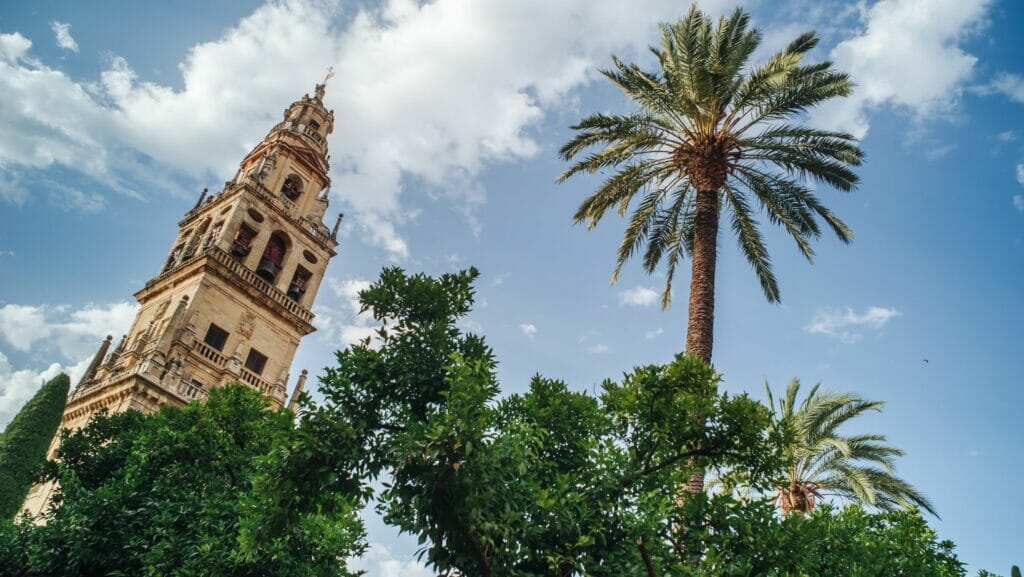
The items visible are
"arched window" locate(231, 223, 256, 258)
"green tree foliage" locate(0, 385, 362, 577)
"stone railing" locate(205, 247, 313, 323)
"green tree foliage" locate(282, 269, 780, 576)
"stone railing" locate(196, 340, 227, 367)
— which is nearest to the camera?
"green tree foliage" locate(282, 269, 780, 576)

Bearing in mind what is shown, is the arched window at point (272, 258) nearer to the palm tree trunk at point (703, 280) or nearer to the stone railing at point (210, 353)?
the stone railing at point (210, 353)

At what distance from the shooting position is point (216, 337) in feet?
93.5

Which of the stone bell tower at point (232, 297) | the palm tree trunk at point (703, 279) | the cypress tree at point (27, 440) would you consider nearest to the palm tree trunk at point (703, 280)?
the palm tree trunk at point (703, 279)

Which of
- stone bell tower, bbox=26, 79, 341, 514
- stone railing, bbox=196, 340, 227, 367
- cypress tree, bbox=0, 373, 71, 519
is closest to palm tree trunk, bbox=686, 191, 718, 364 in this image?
stone bell tower, bbox=26, 79, 341, 514

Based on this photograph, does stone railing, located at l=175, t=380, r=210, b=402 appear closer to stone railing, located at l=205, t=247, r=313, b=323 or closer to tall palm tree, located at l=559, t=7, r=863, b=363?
stone railing, located at l=205, t=247, r=313, b=323

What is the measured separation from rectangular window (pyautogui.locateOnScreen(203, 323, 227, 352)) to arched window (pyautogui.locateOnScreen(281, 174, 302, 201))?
1016 centimetres

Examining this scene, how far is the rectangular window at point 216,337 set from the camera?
1110 inches

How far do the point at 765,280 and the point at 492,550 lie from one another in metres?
12.4

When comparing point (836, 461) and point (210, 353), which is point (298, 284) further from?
point (836, 461)

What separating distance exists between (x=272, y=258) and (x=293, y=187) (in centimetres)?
582

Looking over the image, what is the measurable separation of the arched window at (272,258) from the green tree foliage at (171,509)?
15190 mm

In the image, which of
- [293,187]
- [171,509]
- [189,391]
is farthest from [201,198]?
[171,509]

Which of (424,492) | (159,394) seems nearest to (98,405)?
(159,394)

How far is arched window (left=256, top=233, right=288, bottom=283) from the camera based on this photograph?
31672 mm
